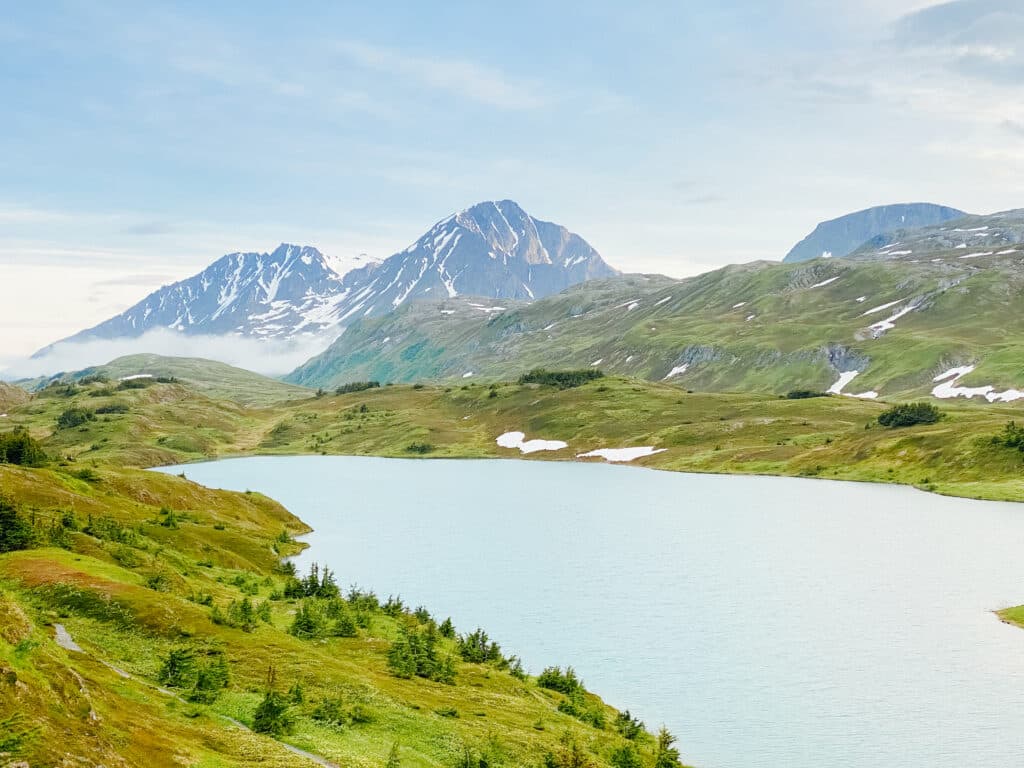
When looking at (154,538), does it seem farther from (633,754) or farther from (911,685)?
(911,685)

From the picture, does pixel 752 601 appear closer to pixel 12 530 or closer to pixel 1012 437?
pixel 12 530

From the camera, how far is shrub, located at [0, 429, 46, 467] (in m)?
77.6

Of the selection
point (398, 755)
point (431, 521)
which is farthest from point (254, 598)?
point (431, 521)

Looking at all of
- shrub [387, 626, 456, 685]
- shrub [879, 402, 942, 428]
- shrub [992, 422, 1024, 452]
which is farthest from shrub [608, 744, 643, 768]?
shrub [879, 402, 942, 428]

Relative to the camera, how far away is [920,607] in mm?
72562

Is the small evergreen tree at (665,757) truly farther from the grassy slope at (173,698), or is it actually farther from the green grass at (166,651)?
the green grass at (166,651)

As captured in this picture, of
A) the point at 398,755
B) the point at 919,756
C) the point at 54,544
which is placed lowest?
the point at 919,756

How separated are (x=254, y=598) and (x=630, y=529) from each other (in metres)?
65.5

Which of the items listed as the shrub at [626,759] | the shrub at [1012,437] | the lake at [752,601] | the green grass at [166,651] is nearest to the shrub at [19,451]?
the green grass at [166,651]

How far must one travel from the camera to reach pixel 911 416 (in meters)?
187

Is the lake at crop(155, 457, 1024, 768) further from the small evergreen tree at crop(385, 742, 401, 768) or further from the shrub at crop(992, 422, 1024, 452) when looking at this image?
the small evergreen tree at crop(385, 742, 401, 768)

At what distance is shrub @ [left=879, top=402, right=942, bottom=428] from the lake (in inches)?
1725

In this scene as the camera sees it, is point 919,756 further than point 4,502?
No

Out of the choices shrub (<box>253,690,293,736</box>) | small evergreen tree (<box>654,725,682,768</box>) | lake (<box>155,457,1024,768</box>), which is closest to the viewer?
shrub (<box>253,690,293,736</box>)
